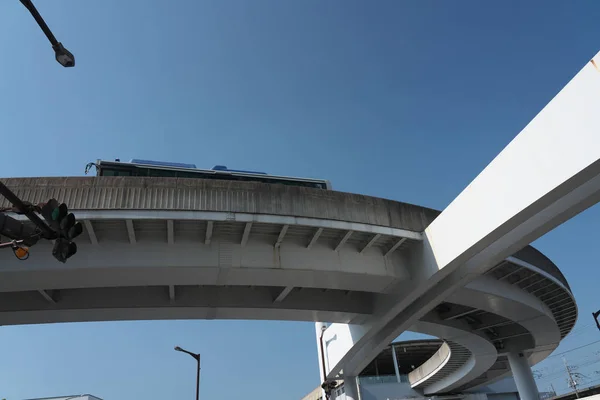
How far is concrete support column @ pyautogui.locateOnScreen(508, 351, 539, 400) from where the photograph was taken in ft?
95.9

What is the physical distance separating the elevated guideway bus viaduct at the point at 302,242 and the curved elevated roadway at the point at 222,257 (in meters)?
0.04

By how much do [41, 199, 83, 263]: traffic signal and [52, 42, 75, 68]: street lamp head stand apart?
84.7 inches

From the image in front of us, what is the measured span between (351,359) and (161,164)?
14727 mm

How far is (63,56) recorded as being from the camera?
6.32 meters

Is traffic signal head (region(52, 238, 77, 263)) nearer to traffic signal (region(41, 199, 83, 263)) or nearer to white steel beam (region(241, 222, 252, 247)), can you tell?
traffic signal (region(41, 199, 83, 263))

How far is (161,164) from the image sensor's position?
2169 centimetres

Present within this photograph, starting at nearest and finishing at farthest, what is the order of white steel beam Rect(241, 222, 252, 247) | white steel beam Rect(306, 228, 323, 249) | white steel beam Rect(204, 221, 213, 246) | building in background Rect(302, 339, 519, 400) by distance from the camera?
white steel beam Rect(204, 221, 213, 246)
white steel beam Rect(241, 222, 252, 247)
white steel beam Rect(306, 228, 323, 249)
building in background Rect(302, 339, 519, 400)

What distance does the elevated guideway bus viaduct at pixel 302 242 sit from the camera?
34.5 ft

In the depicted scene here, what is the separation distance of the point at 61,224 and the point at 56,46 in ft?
8.92

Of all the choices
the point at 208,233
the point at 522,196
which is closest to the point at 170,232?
the point at 208,233

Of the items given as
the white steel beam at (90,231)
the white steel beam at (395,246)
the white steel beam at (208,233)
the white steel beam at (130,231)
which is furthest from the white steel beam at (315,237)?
the white steel beam at (90,231)

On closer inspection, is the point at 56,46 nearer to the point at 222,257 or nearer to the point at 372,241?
the point at 222,257

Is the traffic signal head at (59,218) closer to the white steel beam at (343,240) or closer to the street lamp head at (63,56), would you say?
the street lamp head at (63,56)

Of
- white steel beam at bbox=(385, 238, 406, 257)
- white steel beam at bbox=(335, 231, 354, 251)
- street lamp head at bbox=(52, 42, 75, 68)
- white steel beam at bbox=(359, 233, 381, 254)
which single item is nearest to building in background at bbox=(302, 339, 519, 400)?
white steel beam at bbox=(385, 238, 406, 257)
